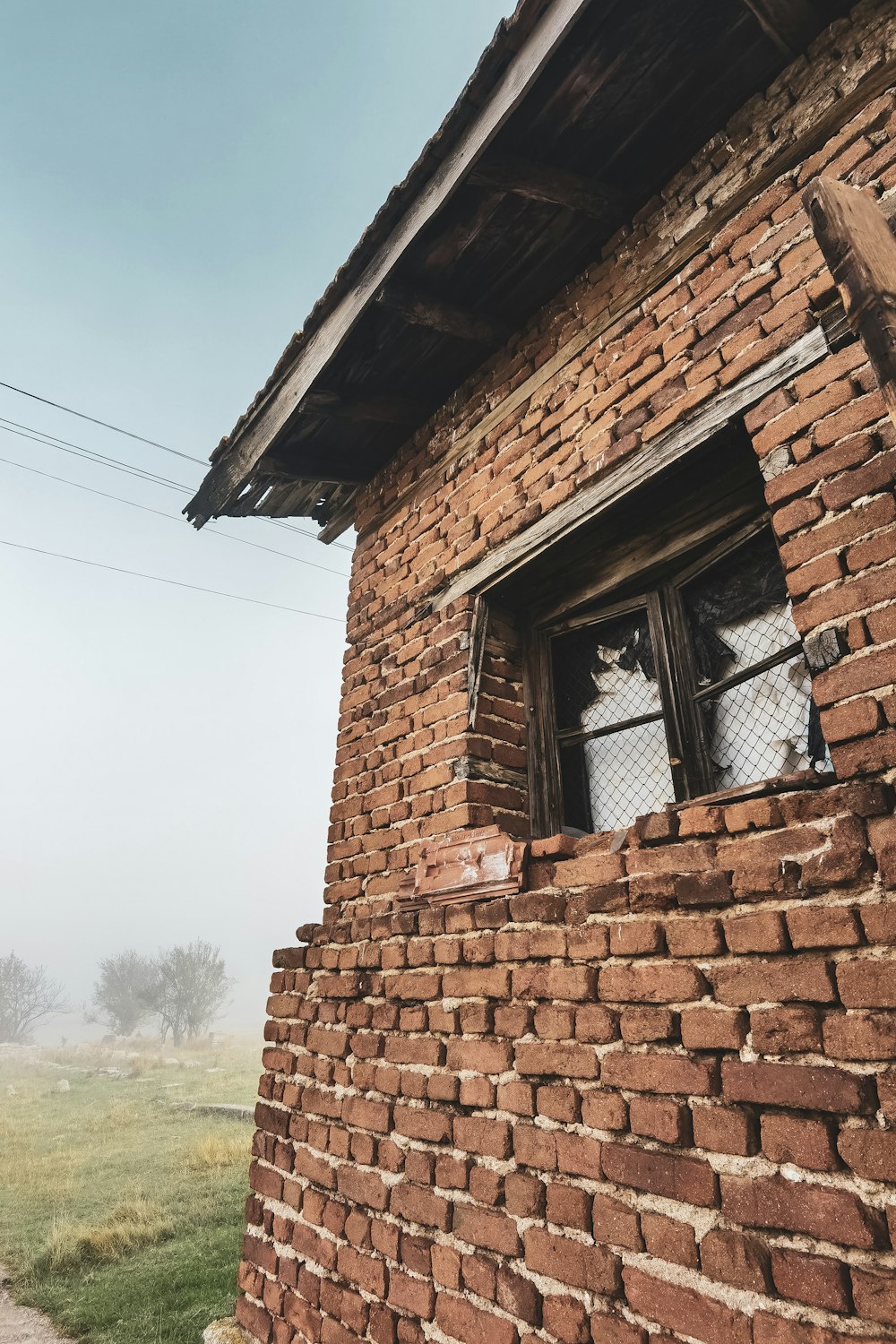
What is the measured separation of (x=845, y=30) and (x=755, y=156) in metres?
0.36

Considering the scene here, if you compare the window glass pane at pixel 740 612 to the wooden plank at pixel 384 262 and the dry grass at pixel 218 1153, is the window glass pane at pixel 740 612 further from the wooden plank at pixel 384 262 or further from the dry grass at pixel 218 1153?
the dry grass at pixel 218 1153

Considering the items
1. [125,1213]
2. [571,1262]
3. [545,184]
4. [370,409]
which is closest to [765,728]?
[571,1262]

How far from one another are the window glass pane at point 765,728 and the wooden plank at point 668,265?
4.60 feet

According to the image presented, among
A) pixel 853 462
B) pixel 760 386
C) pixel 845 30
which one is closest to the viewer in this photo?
pixel 853 462

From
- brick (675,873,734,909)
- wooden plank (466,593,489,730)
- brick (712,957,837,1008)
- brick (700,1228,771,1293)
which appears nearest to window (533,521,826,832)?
wooden plank (466,593,489,730)

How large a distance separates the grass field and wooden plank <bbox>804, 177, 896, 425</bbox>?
210 inches

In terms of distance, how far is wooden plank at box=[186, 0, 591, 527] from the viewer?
202 centimetres

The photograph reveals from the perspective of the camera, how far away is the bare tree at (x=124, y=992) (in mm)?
57812

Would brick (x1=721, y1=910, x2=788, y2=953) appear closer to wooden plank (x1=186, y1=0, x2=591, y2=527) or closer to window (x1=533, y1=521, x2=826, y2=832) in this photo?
window (x1=533, y1=521, x2=826, y2=832)

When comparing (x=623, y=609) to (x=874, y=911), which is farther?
(x=623, y=609)

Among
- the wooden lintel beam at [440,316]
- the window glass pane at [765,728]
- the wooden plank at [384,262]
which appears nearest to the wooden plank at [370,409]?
the wooden plank at [384,262]

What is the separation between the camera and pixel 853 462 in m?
1.57

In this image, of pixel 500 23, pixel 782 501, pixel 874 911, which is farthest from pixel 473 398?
pixel 874 911

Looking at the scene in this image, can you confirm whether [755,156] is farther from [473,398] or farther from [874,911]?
[874,911]
